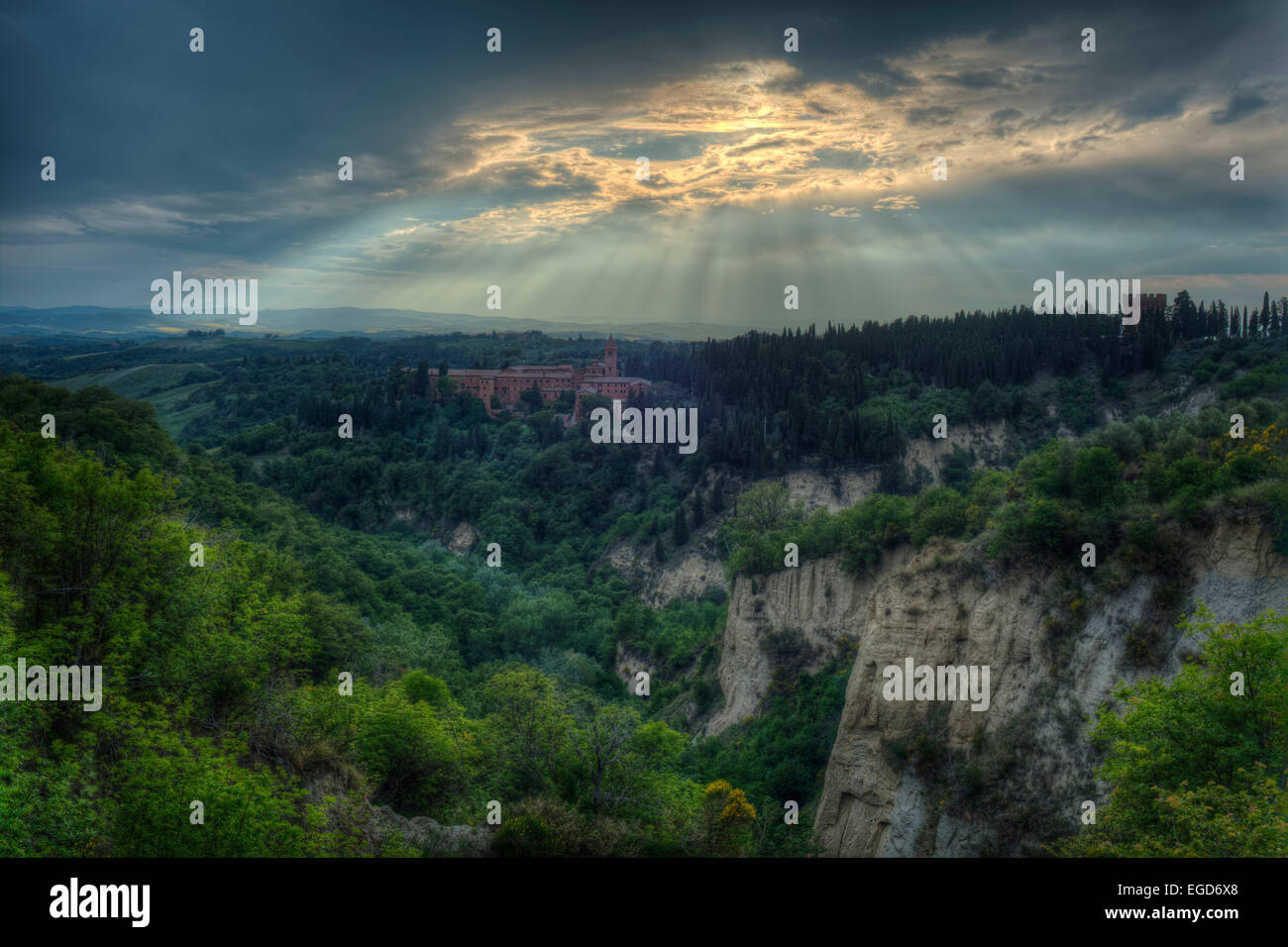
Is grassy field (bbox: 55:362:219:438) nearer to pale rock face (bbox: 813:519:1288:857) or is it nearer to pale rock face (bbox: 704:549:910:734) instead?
pale rock face (bbox: 704:549:910:734)

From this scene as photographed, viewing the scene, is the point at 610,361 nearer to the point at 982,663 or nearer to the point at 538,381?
the point at 538,381

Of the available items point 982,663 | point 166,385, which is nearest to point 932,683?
point 982,663

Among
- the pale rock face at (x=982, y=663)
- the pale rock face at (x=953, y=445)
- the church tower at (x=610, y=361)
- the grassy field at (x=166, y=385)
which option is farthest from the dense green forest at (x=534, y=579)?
the church tower at (x=610, y=361)

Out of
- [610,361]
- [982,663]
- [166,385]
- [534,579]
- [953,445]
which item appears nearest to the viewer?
[982,663]

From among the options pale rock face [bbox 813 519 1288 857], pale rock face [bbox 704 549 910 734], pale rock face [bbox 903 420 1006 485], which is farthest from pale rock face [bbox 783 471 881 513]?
pale rock face [bbox 813 519 1288 857]
